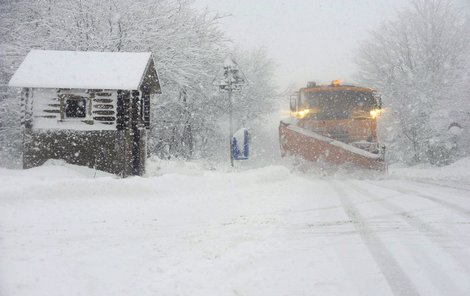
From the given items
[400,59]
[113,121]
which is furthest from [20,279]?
[400,59]

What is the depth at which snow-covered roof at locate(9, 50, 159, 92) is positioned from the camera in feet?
41.7

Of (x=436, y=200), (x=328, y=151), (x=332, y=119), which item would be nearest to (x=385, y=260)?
(x=436, y=200)

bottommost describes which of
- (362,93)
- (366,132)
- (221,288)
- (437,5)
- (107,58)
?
(221,288)

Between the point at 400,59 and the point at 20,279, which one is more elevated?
the point at 400,59

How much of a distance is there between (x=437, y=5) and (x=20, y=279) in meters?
34.1

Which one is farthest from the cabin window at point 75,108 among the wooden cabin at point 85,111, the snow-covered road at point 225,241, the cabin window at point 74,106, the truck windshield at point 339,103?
the truck windshield at point 339,103

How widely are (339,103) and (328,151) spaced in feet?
7.53

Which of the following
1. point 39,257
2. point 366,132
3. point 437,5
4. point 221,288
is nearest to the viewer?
point 221,288

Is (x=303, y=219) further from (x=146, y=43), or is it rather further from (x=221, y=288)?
(x=146, y=43)

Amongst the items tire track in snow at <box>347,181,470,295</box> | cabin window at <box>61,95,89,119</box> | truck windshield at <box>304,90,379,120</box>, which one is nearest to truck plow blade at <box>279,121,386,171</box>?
truck windshield at <box>304,90,379,120</box>

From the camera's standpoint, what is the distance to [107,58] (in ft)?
45.6

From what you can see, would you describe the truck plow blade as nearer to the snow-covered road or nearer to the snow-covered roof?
the snow-covered road

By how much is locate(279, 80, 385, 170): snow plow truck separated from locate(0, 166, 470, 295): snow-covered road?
4.60 metres

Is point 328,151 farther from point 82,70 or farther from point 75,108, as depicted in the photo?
point 75,108
